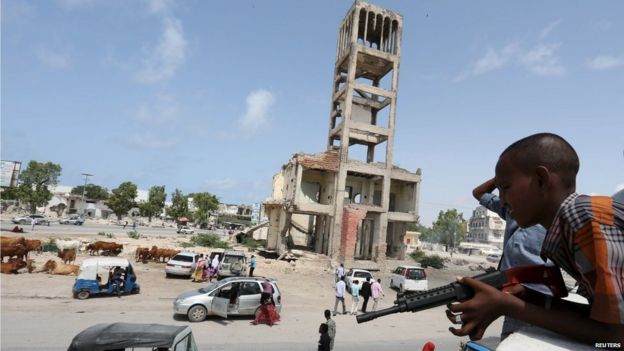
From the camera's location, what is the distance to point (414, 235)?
7969cm

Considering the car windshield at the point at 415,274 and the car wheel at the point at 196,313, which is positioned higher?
the car windshield at the point at 415,274

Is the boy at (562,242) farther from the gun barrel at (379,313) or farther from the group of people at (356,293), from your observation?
the group of people at (356,293)

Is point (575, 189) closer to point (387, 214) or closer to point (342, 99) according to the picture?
point (387, 214)

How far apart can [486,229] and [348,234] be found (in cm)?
10062

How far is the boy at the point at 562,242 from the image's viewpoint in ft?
3.82

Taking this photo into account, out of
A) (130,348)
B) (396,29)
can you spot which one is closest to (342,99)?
(396,29)

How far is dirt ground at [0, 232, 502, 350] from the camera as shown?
10.9 meters

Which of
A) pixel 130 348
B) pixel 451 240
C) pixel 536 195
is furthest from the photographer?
pixel 451 240

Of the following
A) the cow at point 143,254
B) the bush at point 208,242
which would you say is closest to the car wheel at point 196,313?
the cow at point 143,254

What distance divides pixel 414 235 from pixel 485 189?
8019 cm

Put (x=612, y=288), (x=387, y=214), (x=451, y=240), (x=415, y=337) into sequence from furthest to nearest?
(x=451, y=240), (x=387, y=214), (x=415, y=337), (x=612, y=288)

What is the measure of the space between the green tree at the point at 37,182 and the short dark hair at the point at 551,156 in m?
85.0

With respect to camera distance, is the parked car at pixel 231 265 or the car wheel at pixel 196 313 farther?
the parked car at pixel 231 265

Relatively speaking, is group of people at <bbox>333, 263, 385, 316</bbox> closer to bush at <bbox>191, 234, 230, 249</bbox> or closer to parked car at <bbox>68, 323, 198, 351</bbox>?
parked car at <bbox>68, 323, 198, 351</bbox>
